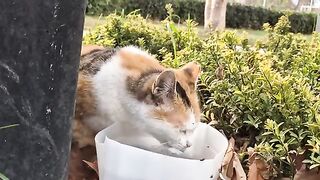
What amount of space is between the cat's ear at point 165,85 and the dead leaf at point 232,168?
19 cm

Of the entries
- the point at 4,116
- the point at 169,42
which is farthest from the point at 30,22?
the point at 169,42

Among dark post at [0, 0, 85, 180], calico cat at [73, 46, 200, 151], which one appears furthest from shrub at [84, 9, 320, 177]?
dark post at [0, 0, 85, 180]

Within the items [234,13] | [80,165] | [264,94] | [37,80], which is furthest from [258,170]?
[234,13]

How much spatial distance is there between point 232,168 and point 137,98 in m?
0.27

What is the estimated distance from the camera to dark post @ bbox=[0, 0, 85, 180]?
80cm

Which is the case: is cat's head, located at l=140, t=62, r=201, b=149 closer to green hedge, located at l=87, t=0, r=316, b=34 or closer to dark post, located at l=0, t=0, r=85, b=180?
dark post, located at l=0, t=0, r=85, b=180

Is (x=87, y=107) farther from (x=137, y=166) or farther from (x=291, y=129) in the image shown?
(x=291, y=129)

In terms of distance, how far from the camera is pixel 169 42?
223 cm

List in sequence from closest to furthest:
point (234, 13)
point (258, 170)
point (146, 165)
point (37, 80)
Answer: point (37, 80), point (146, 165), point (258, 170), point (234, 13)

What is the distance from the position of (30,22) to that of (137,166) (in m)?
0.40

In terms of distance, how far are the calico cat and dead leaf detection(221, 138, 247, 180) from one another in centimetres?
9

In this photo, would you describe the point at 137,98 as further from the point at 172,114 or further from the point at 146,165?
the point at 146,165

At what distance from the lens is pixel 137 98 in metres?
1.32

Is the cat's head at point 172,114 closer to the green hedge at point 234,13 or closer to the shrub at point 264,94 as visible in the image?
the shrub at point 264,94
